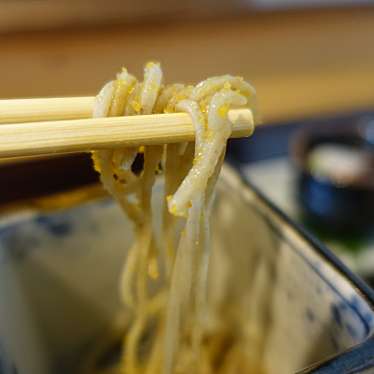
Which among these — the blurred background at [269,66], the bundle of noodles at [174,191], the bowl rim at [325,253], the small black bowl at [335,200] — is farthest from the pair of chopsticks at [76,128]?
the small black bowl at [335,200]

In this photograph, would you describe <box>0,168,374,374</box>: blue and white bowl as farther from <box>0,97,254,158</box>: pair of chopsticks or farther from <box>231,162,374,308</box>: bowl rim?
<box>0,97,254,158</box>: pair of chopsticks

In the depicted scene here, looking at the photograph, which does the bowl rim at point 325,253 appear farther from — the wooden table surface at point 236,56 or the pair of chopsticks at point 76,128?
the wooden table surface at point 236,56

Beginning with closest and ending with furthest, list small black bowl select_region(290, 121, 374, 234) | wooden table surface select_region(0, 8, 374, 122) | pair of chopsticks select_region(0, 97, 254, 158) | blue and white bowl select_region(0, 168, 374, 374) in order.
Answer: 1. pair of chopsticks select_region(0, 97, 254, 158)
2. blue and white bowl select_region(0, 168, 374, 374)
3. small black bowl select_region(290, 121, 374, 234)
4. wooden table surface select_region(0, 8, 374, 122)

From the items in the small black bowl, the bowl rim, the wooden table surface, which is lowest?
the small black bowl

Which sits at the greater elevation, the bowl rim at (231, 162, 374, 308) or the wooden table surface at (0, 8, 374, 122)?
the wooden table surface at (0, 8, 374, 122)

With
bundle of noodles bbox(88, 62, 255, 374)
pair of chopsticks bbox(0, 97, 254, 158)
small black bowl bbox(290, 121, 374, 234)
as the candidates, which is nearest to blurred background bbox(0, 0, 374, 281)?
small black bowl bbox(290, 121, 374, 234)

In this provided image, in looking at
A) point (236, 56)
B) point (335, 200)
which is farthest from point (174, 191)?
point (236, 56)

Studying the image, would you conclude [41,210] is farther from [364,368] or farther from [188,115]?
[364,368]
